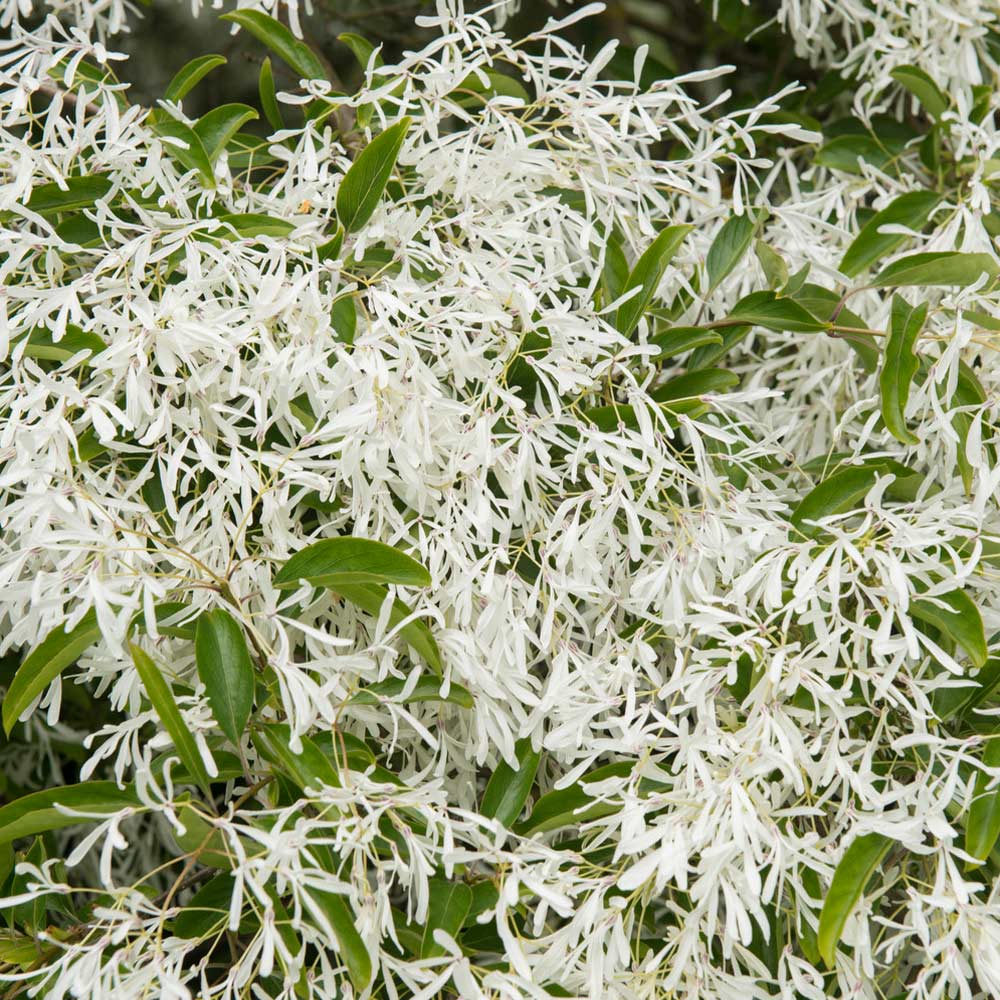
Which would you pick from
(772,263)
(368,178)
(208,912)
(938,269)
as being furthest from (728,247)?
(208,912)

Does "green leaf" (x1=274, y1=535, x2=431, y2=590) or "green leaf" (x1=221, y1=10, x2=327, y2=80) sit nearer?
"green leaf" (x1=274, y1=535, x2=431, y2=590)

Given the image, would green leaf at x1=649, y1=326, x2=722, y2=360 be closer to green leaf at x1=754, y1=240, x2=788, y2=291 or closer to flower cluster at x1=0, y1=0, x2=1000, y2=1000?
flower cluster at x1=0, y1=0, x2=1000, y2=1000

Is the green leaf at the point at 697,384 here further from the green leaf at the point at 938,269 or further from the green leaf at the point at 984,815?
the green leaf at the point at 984,815

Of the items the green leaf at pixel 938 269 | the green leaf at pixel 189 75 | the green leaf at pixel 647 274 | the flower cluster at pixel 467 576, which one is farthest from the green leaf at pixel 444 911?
the green leaf at pixel 189 75

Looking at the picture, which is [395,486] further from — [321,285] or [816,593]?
[816,593]

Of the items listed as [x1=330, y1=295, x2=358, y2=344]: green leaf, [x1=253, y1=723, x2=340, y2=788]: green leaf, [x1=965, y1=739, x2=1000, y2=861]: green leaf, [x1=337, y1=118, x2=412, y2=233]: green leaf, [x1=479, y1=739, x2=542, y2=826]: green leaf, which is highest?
[x1=337, y1=118, x2=412, y2=233]: green leaf

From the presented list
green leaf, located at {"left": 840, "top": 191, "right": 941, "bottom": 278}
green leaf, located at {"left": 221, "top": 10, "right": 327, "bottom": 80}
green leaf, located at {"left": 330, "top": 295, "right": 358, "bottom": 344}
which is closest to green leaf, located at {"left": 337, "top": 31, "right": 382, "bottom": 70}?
green leaf, located at {"left": 221, "top": 10, "right": 327, "bottom": 80}

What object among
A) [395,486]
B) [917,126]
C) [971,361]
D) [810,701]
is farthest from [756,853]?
[917,126]

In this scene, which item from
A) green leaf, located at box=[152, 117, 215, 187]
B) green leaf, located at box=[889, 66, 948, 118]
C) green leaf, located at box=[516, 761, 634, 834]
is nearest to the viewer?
green leaf, located at box=[516, 761, 634, 834]
